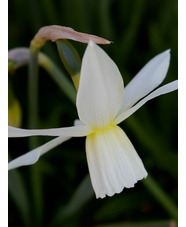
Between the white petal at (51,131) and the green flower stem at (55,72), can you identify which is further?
the green flower stem at (55,72)

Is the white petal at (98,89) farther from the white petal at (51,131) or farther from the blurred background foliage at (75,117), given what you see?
the blurred background foliage at (75,117)

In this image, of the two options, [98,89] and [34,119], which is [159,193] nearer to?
[34,119]

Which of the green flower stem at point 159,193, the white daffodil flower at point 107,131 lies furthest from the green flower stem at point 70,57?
the green flower stem at point 159,193

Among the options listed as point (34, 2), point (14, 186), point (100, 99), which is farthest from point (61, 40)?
point (34, 2)

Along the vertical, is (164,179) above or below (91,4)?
below

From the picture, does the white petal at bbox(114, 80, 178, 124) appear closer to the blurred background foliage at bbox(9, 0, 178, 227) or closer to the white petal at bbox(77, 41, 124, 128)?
the white petal at bbox(77, 41, 124, 128)

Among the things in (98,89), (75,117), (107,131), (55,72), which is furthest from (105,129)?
(75,117)
